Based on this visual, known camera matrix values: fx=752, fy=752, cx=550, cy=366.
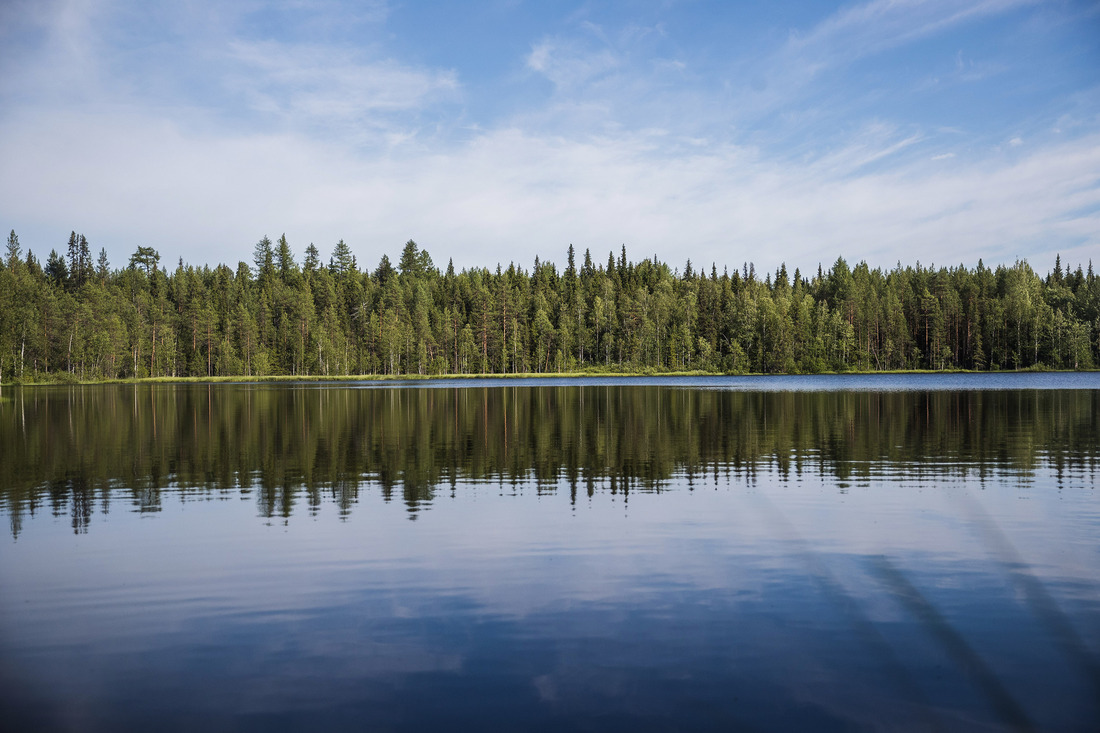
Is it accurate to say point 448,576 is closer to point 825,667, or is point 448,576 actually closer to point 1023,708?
point 825,667

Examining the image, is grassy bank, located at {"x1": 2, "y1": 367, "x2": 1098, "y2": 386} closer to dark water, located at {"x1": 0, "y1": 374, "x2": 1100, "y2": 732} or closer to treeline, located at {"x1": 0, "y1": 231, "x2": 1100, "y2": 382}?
treeline, located at {"x1": 0, "y1": 231, "x2": 1100, "y2": 382}

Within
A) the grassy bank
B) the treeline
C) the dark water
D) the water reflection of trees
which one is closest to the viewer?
the dark water

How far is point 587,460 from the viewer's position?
96.4ft

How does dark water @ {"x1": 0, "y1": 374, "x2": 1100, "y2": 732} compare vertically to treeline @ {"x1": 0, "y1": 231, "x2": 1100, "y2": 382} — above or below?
below

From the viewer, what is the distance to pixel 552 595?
40.6ft

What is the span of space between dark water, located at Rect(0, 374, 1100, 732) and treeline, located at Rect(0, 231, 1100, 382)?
462ft

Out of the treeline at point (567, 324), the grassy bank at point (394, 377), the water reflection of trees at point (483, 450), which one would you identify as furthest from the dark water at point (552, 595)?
the treeline at point (567, 324)

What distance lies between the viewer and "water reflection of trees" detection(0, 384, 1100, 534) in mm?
23594

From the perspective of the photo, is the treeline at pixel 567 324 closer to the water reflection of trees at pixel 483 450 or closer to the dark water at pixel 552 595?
the water reflection of trees at pixel 483 450

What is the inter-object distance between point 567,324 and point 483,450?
499 feet

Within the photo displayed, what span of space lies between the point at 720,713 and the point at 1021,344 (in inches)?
7459

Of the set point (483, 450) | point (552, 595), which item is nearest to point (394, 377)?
point (483, 450)

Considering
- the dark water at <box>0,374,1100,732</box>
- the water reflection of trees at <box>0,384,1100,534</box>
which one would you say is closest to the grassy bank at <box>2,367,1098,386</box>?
the water reflection of trees at <box>0,384,1100,534</box>

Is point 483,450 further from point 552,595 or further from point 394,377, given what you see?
point 394,377
